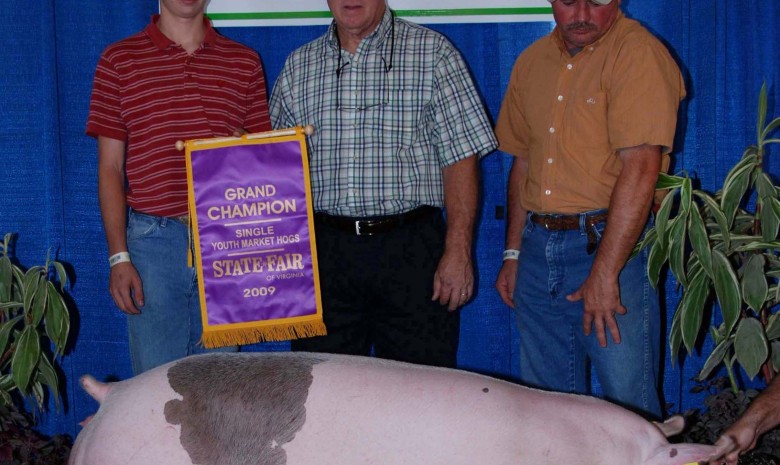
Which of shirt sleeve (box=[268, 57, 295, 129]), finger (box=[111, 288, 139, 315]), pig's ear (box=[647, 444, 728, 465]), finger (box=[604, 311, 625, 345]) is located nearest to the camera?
pig's ear (box=[647, 444, 728, 465])

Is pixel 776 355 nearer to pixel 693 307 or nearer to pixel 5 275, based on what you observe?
pixel 693 307

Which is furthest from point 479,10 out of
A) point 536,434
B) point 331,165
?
point 536,434

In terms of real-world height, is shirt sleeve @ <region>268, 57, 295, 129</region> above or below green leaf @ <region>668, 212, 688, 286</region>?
above

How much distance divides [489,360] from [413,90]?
1.31m

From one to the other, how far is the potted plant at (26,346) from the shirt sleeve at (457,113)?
1.38 m

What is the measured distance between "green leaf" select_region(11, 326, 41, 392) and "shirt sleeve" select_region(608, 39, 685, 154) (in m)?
1.90

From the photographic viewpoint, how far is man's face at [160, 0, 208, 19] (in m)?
2.27

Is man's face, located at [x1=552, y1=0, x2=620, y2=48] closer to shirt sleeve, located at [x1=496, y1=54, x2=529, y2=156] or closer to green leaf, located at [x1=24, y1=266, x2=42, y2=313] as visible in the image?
shirt sleeve, located at [x1=496, y1=54, x2=529, y2=156]

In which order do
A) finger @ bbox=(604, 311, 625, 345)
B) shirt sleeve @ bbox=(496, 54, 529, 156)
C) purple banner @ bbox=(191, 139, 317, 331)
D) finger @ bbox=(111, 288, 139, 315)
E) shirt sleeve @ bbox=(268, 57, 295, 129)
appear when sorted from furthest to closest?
shirt sleeve @ bbox=(268, 57, 295, 129), shirt sleeve @ bbox=(496, 54, 529, 156), finger @ bbox=(111, 288, 139, 315), purple banner @ bbox=(191, 139, 317, 331), finger @ bbox=(604, 311, 625, 345)

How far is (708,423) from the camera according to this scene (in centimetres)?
280

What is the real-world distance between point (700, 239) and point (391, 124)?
96 cm

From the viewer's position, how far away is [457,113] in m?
2.32

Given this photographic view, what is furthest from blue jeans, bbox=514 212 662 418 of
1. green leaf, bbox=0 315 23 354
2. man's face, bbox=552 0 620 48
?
green leaf, bbox=0 315 23 354

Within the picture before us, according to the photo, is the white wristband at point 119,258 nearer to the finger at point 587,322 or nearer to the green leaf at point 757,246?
the finger at point 587,322
